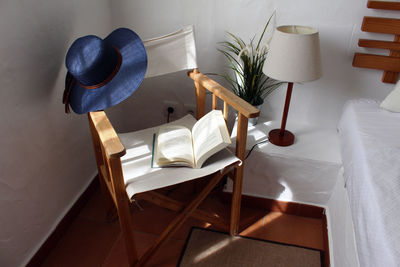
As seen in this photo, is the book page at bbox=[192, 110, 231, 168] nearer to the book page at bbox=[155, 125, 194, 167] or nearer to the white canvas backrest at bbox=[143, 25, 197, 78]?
the book page at bbox=[155, 125, 194, 167]

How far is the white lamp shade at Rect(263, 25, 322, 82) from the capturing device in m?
1.25

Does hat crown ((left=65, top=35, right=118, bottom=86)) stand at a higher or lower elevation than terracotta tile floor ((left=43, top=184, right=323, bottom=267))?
higher

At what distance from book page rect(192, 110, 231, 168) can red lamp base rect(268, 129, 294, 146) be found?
38 cm

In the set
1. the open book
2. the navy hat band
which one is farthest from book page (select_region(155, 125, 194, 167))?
the navy hat band

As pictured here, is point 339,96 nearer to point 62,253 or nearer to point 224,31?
point 224,31

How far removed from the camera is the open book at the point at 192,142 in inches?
49.5

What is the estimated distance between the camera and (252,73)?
5.29 feet

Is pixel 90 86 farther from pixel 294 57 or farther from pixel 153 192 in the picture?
pixel 294 57

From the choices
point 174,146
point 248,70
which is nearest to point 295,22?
point 248,70

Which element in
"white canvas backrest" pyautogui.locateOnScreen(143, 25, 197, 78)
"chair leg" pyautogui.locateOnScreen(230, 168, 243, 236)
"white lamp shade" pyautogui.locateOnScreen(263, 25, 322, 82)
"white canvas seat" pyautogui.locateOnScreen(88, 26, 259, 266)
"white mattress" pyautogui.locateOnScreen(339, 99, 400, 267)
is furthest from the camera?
"white canvas backrest" pyautogui.locateOnScreen(143, 25, 197, 78)

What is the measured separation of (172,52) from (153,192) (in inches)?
28.3

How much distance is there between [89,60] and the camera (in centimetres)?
121

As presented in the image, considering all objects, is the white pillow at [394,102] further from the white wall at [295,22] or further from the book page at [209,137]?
the book page at [209,137]

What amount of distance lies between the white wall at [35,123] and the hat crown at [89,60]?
0.18 meters
